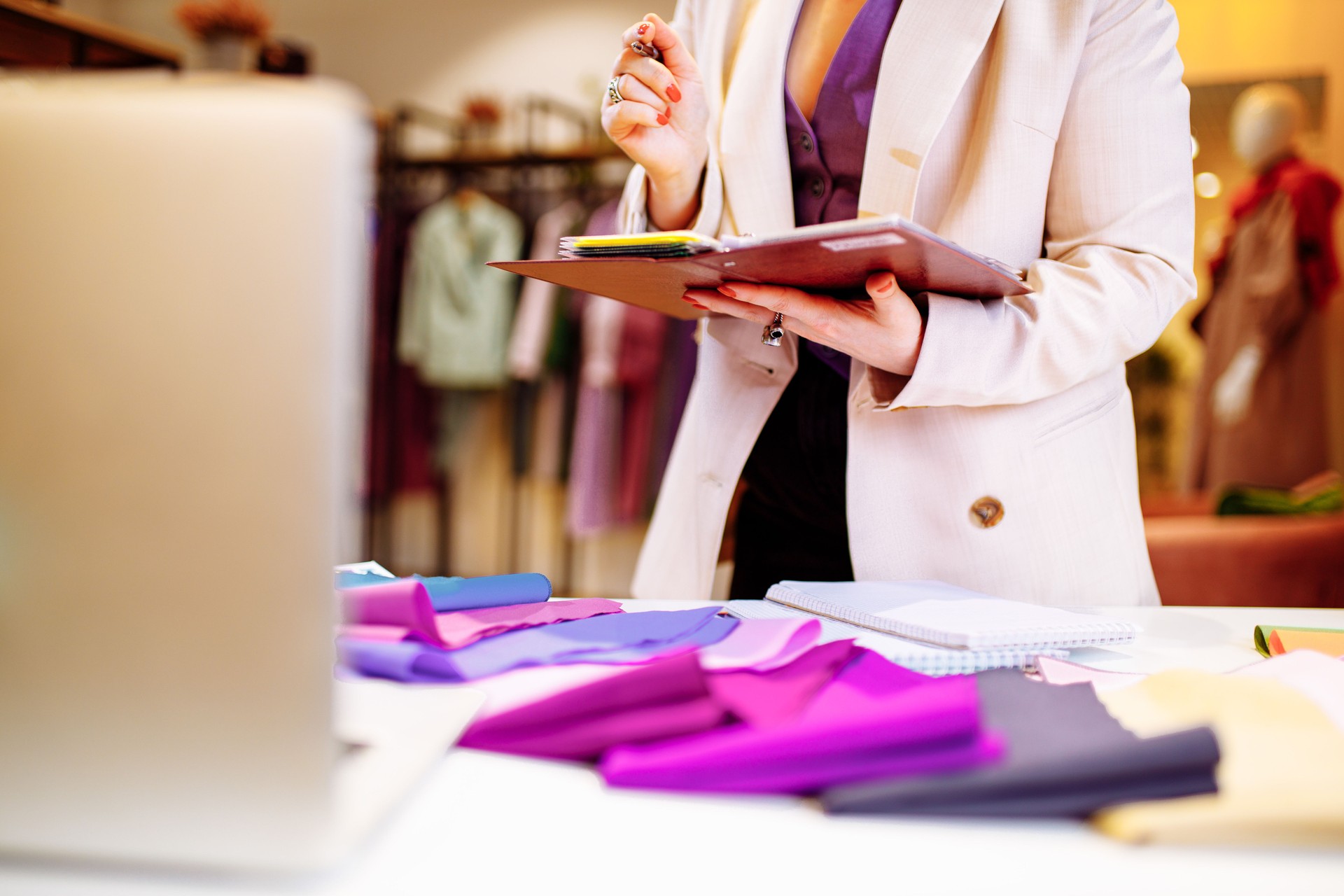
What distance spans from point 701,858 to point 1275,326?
12.4 feet

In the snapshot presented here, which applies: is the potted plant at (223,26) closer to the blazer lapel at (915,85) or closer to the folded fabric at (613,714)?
the blazer lapel at (915,85)

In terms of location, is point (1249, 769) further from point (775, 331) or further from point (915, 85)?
point (915, 85)

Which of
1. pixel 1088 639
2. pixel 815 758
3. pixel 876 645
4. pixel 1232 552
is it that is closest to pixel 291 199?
pixel 815 758

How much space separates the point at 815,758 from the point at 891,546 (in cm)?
55

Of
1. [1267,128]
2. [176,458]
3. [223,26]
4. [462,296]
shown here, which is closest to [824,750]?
[176,458]

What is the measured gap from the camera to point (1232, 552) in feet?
6.79

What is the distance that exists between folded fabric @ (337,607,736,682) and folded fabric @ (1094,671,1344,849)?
247mm

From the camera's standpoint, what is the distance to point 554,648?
55 centimetres

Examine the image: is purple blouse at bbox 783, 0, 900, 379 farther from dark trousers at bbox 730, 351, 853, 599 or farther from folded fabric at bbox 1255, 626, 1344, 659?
folded fabric at bbox 1255, 626, 1344, 659

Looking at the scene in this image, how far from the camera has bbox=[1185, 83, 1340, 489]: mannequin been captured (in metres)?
3.33

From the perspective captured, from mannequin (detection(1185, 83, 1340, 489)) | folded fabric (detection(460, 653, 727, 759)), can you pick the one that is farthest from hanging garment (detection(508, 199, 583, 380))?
folded fabric (detection(460, 653, 727, 759))

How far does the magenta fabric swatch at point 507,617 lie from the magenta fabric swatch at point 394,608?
1 cm

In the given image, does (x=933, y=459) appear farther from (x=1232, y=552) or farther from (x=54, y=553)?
(x=1232, y=552)

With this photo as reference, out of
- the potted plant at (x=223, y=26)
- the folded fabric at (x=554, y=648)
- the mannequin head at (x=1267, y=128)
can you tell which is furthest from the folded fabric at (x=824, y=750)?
the mannequin head at (x=1267, y=128)
